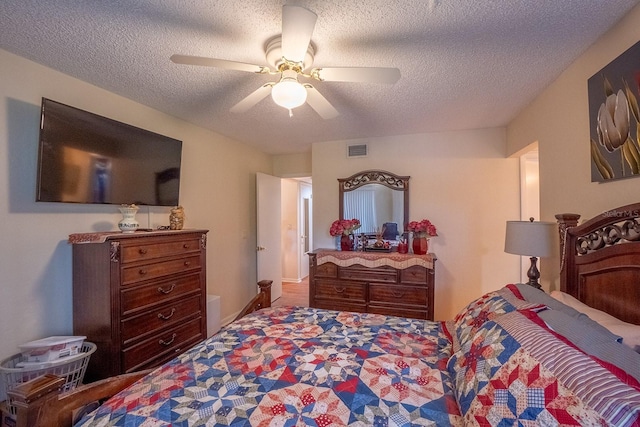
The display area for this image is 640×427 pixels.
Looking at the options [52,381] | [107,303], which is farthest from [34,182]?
[52,381]

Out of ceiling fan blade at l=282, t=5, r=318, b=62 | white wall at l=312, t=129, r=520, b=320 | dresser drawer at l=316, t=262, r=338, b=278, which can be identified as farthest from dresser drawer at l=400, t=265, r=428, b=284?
ceiling fan blade at l=282, t=5, r=318, b=62

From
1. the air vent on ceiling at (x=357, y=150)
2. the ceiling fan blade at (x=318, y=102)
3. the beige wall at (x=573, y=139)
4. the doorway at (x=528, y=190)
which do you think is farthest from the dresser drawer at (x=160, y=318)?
the doorway at (x=528, y=190)

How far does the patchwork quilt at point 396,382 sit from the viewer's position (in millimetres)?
732

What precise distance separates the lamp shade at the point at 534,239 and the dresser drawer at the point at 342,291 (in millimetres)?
1570

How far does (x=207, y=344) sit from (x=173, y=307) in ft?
3.30

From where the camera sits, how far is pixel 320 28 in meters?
1.52

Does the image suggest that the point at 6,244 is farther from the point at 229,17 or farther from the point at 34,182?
the point at 229,17

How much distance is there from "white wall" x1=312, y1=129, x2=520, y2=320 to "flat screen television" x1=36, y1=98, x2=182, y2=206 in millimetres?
2498

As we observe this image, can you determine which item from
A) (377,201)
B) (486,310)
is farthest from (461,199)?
(486,310)

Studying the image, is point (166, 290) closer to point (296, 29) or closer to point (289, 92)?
point (289, 92)

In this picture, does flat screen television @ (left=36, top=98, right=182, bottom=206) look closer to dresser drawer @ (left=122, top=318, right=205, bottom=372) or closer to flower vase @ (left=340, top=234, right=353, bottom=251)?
dresser drawer @ (left=122, top=318, right=205, bottom=372)

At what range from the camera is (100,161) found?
2125 millimetres

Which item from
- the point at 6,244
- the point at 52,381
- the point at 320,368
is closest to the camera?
the point at 52,381

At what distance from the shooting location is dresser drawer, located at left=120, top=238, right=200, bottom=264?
1.95m
